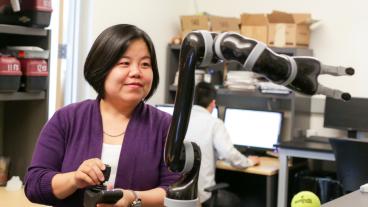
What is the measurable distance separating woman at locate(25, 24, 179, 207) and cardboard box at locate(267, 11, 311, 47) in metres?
2.88

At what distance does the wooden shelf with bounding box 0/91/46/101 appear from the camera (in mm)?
2521

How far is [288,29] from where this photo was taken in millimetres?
4336

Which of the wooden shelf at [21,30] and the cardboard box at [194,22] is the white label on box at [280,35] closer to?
the cardboard box at [194,22]

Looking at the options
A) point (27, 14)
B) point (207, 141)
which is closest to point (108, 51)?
point (27, 14)

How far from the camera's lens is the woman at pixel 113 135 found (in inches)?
60.6

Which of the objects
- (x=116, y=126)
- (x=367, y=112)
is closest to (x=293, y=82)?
(x=116, y=126)

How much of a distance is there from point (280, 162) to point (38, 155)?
262 centimetres

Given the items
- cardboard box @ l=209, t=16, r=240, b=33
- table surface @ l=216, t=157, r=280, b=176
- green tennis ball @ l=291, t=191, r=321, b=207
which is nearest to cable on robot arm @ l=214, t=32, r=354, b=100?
green tennis ball @ l=291, t=191, r=321, b=207

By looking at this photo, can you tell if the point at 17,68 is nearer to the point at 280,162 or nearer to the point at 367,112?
the point at 280,162

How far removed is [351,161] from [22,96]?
1.95 metres

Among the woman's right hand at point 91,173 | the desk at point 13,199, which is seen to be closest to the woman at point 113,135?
the woman's right hand at point 91,173

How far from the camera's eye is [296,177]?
165 inches

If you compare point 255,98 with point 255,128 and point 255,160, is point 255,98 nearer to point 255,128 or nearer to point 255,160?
point 255,128

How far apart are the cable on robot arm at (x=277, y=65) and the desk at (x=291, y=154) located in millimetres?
3007
